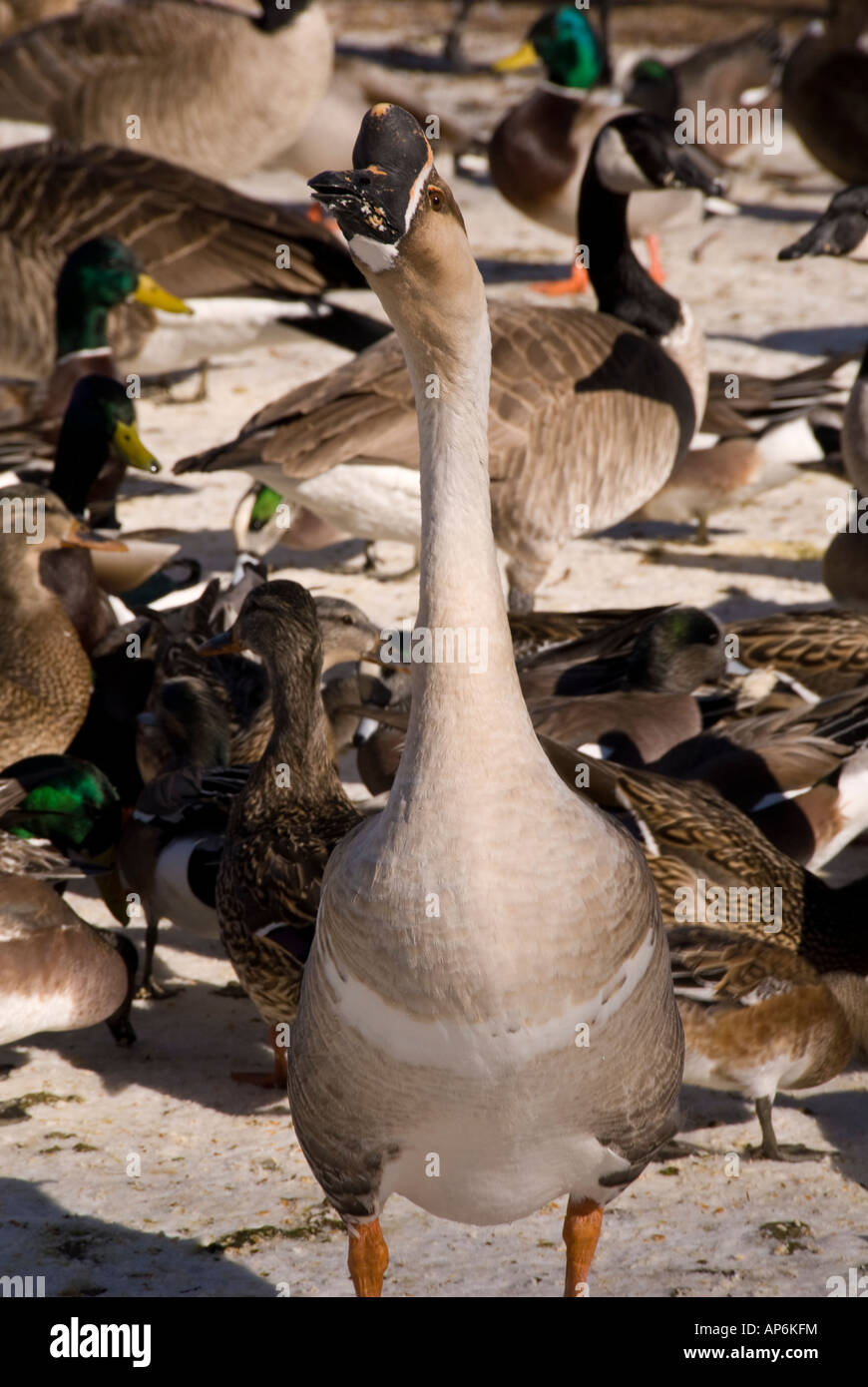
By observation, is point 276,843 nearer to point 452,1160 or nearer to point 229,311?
point 452,1160

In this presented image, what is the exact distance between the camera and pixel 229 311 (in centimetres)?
984

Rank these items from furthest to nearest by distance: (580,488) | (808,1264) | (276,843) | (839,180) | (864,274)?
(839,180), (864,274), (580,488), (276,843), (808,1264)

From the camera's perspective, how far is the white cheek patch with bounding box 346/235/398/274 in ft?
8.14

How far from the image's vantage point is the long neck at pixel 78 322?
9070 millimetres

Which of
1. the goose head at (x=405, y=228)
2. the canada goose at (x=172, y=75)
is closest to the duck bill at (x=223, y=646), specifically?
the goose head at (x=405, y=228)

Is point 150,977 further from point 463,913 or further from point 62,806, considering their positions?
point 463,913

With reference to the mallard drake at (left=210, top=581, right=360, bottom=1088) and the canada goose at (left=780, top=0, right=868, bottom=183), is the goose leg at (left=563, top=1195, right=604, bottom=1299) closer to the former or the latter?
the mallard drake at (left=210, top=581, right=360, bottom=1088)

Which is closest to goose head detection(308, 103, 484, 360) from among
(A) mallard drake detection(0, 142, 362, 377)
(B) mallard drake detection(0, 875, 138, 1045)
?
(B) mallard drake detection(0, 875, 138, 1045)

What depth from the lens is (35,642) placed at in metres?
5.94

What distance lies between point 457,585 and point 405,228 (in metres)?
0.62

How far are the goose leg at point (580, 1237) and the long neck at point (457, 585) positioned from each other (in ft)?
3.68

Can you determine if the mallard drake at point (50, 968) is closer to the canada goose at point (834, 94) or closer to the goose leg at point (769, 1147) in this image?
the goose leg at point (769, 1147)

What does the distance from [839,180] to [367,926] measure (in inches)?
588

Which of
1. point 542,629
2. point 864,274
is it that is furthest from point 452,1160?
point 864,274
